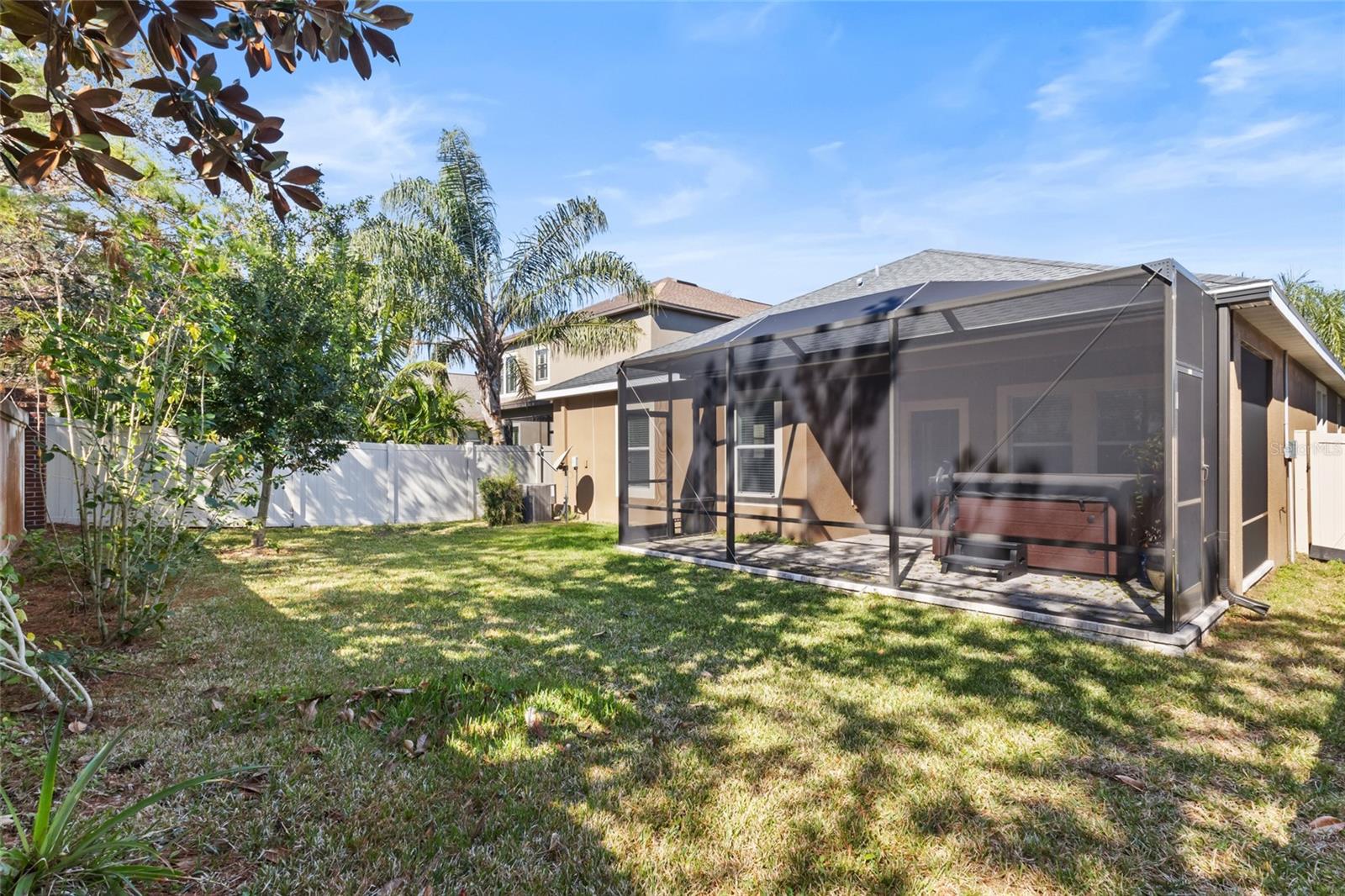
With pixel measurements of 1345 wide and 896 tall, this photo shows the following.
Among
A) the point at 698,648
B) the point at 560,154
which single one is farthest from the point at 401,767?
the point at 560,154

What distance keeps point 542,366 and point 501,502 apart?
10040 millimetres

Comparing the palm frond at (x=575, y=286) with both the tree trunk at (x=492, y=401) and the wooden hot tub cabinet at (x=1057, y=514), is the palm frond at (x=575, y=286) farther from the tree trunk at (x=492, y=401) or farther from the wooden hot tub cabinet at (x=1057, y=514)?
the wooden hot tub cabinet at (x=1057, y=514)

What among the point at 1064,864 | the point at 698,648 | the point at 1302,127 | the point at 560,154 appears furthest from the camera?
the point at 560,154

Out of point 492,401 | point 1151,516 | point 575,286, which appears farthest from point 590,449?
point 1151,516

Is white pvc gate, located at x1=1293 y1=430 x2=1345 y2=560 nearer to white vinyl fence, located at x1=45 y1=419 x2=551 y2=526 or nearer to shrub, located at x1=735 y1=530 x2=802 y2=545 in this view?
shrub, located at x1=735 y1=530 x2=802 y2=545

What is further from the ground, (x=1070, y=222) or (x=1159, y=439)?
(x=1070, y=222)

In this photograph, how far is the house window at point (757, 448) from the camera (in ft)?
36.6

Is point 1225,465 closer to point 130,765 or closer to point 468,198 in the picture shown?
point 130,765

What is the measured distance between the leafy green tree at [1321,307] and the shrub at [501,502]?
64.2 ft

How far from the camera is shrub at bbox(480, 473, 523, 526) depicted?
13.7m

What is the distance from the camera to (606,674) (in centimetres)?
429

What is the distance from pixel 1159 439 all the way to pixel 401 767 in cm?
789

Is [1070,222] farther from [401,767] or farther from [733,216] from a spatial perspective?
[401,767]

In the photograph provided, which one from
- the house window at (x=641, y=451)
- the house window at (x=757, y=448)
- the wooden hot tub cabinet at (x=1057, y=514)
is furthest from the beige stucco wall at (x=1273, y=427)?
the house window at (x=641, y=451)
